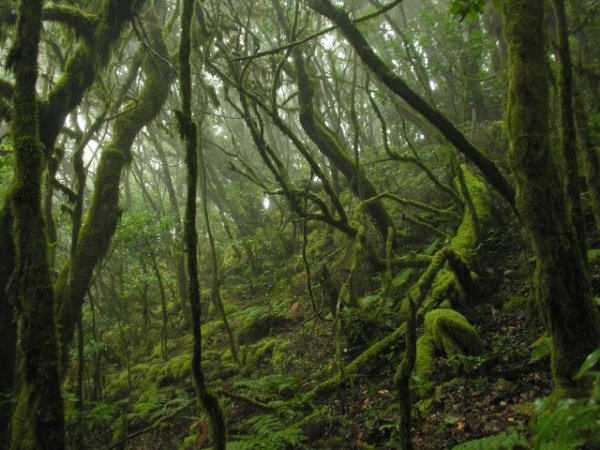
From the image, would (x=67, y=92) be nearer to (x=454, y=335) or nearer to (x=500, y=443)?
(x=454, y=335)

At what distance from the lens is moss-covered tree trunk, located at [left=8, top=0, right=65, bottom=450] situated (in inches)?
116

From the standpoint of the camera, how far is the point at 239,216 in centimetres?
1623

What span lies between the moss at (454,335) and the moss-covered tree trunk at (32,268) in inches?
158

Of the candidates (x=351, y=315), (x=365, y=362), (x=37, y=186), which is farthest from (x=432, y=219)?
(x=37, y=186)

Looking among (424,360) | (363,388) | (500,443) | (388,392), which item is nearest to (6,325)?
(363,388)

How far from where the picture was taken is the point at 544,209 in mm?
2988

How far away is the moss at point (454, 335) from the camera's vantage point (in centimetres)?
504

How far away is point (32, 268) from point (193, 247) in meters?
1.14

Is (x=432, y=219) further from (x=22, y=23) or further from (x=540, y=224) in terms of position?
(x=22, y=23)

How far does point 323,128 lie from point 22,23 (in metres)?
6.77

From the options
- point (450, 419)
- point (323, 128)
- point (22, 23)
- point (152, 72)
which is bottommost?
point (450, 419)

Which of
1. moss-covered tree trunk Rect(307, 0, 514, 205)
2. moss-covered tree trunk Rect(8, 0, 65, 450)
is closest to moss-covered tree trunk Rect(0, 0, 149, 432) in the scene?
moss-covered tree trunk Rect(8, 0, 65, 450)

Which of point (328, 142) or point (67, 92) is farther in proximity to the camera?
point (328, 142)

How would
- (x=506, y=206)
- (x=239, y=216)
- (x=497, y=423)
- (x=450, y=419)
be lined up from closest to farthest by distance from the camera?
(x=497, y=423), (x=450, y=419), (x=506, y=206), (x=239, y=216)
